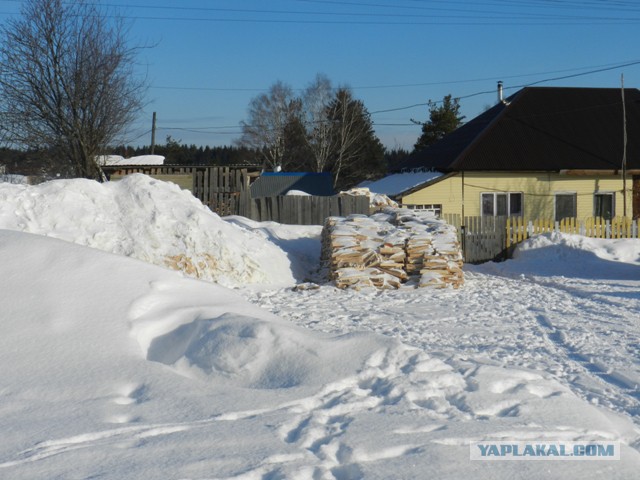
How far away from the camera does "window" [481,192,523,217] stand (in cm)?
2758

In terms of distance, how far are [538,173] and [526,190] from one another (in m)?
0.81

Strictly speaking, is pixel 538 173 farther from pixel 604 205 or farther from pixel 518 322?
pixel 518 322

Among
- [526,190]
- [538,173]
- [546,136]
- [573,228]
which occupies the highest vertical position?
[546,136]

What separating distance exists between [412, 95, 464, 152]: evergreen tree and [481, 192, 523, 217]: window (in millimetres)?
24377

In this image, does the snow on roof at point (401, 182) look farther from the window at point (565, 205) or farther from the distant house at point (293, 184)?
the distant house at point (293, 184)

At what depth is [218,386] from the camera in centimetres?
585

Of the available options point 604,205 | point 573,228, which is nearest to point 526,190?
point 604,205

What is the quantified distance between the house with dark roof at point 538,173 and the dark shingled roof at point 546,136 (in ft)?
0.13

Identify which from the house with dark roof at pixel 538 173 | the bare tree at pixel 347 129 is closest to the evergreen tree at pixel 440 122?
the bare tree at pixel 347 129

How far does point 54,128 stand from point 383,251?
1191 centimetres

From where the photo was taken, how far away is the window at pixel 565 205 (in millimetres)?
27938

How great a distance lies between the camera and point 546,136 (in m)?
29.2

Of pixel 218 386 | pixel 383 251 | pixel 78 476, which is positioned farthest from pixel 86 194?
pixel 78 476

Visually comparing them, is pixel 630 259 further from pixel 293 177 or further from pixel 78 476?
pixel 293 177
